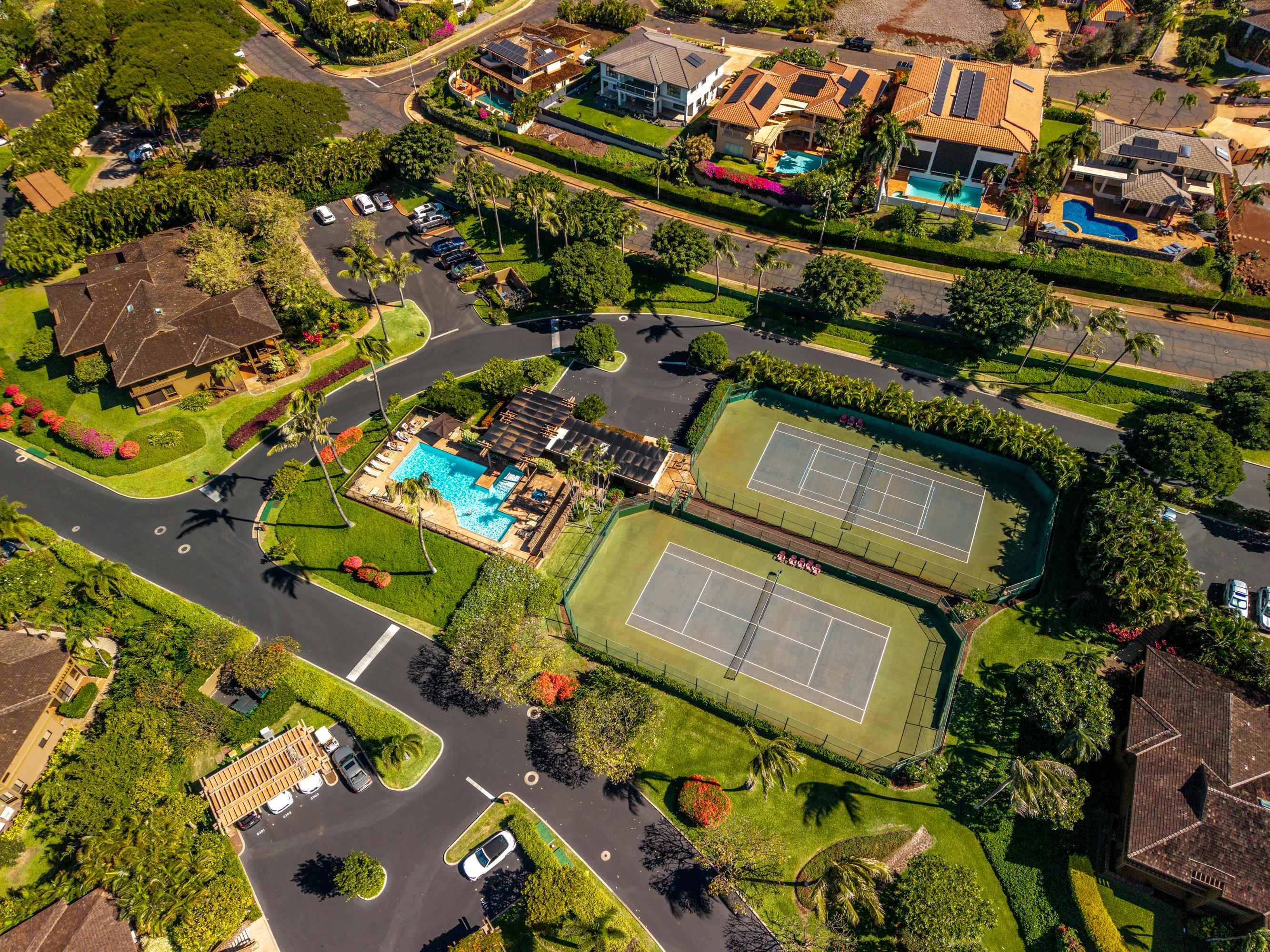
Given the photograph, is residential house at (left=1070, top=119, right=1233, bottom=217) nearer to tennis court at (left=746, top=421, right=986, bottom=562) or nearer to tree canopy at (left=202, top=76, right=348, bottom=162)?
tennis court at (left=746, top=421, right=986, bottom=562)

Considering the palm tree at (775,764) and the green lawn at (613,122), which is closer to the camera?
the palm tree at (775,764)

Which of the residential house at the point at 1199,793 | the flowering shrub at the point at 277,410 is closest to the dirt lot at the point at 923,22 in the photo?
the flowering shrub at the point at 277,410

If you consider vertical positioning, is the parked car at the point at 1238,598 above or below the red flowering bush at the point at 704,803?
above

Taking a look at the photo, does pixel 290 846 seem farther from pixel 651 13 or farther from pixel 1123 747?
pixel 651 13

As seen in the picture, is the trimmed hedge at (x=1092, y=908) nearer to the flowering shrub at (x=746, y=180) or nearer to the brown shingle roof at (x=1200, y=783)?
the brown shingle roof at (x=1200, y=783)

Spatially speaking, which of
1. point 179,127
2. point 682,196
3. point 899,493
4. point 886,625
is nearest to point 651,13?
point 682,196
